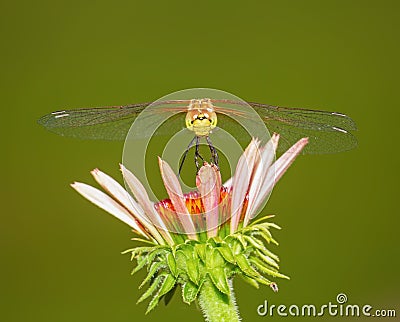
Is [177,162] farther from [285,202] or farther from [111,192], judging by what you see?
[285,202]

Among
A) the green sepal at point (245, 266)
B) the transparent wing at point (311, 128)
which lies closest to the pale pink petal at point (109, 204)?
the green sepal at point (245, 266)

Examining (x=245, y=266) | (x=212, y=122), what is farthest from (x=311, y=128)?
(x=245, y=266)

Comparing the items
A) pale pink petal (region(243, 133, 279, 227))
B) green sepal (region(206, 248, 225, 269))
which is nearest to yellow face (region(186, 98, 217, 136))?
pale pink petal (region(243, 133, 279, 227))

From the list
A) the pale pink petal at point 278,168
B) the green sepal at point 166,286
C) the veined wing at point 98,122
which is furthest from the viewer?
the veined wing at point 98,122

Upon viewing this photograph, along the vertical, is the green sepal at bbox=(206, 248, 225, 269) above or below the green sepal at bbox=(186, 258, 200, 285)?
above

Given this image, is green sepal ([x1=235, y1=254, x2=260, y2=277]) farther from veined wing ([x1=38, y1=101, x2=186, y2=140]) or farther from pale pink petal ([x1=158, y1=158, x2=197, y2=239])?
veined wing ([x1=38, y1=101, x2=186, y2=140])

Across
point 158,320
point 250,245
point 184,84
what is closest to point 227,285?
point 250,245

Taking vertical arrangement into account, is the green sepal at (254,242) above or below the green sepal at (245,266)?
above

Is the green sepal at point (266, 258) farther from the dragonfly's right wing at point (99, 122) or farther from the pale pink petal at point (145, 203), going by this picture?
the dragonfly's right wing at point (99, 122)
